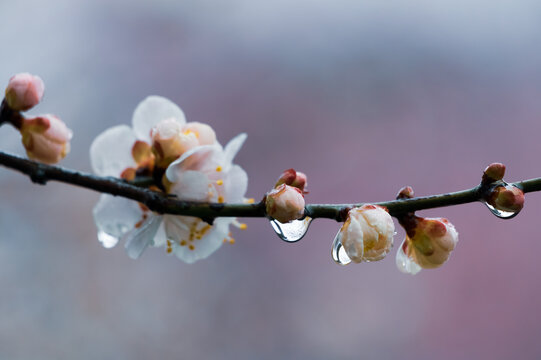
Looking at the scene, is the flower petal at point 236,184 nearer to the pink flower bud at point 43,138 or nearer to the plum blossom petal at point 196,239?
the plum blossom petal at point 196,239

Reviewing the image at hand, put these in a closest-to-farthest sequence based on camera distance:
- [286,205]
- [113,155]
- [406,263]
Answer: [286,205], [406,263], [113,155]

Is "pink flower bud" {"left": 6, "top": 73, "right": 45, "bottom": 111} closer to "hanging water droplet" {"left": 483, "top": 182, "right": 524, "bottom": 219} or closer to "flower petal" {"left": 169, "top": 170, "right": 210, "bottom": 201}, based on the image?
"flower petal" {"left": 169, "top": 170, "right": 210, "bottom": 201}

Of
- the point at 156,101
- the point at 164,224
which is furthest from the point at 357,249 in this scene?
the point at 156,101

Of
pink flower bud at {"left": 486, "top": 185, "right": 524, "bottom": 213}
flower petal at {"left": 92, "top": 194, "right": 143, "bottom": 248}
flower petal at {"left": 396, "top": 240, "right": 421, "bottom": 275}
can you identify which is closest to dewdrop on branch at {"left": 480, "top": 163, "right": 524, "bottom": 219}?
pink flower bud at {"left": 486, "top": 185, "right": 524, "bottom": 213}

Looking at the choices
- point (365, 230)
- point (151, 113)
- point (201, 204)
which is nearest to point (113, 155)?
point (151, 113)

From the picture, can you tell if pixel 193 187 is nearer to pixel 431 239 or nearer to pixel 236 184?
pixel 236 184

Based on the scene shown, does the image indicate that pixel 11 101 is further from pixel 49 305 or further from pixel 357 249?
pixel 49 305

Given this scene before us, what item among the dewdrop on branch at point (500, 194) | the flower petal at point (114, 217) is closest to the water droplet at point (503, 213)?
the dewdrop on branch at point (500, 194)

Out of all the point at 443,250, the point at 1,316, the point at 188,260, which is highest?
the point at 443,250
